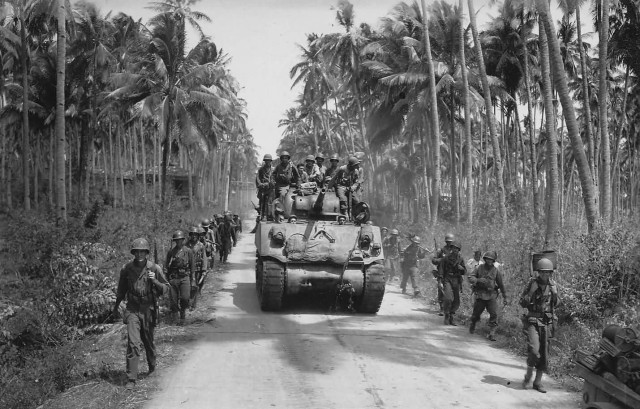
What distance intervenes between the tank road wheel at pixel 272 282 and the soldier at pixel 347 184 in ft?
8.09

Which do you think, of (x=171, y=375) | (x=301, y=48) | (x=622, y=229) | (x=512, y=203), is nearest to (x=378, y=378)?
(x=171, y=375)

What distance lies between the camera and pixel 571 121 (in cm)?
1227

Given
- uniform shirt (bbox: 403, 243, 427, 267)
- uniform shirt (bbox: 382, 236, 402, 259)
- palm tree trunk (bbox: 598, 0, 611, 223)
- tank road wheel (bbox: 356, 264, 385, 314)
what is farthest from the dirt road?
palm tree trunk (bbox: 598, 0, 611, 223)

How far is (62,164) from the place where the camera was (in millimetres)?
15922

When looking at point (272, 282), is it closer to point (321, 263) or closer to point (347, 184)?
point (321, 263)

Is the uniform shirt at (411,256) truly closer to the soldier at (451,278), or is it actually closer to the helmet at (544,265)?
the soldier at (451,278)

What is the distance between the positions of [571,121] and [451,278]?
3974 mm

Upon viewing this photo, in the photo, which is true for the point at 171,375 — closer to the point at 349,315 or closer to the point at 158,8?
the point at 349,315

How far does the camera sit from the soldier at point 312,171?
573 inches

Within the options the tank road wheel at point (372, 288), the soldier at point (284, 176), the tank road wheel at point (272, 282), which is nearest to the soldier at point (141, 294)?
the tank road wheel at point (272, 282)

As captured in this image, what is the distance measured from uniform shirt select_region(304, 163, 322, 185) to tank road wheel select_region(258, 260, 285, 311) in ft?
11.8

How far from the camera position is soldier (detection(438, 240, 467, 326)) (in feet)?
36.7

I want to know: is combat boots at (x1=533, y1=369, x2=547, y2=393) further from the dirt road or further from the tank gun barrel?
the tank gun barrel

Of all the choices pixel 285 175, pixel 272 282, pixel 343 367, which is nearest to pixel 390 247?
pixel 285 175
